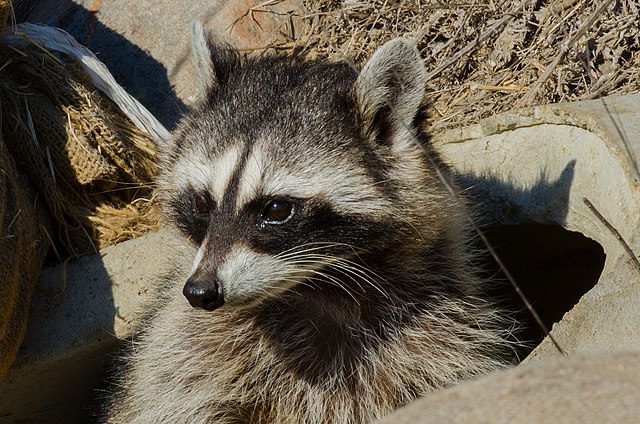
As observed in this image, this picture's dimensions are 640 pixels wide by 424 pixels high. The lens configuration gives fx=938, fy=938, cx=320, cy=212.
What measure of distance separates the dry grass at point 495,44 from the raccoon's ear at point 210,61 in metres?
1.55

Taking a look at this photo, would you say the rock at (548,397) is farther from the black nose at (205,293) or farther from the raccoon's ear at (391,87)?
the raccoon's ear at (391,87)

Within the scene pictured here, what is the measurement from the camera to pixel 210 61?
9.63ft

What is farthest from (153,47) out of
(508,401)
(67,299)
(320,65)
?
(508,401)

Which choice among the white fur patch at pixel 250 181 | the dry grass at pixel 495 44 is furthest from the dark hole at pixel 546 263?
the white fur patch at pixel 250 181

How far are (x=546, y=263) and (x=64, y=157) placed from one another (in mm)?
2046

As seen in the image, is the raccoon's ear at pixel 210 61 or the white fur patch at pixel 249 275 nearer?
the white fur patch at pixel 249 275

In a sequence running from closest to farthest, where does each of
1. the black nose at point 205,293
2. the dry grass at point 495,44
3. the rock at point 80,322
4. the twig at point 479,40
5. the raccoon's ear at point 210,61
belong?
the black nose at point 205,293
the raccoon's ear at point 210,61
the rock at point 80,322
the dry grass at point 495,44
the twig at point 479,40

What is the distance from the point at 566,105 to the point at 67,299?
1.95 metres

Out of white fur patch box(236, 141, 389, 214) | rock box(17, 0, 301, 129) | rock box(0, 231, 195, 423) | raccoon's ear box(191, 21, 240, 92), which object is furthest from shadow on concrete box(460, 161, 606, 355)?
rock box(17, 0, 301, 129)

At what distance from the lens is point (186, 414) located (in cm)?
287

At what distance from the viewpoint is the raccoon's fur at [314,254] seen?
2557mm

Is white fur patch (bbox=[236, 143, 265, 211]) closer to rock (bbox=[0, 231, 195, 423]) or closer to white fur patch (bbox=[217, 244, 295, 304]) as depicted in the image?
white fur patch (bbox=[217, 244, 295, 304])

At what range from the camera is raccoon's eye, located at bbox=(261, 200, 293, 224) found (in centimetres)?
254

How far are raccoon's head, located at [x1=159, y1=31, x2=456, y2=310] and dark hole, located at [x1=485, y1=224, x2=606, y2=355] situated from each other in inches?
42.9
